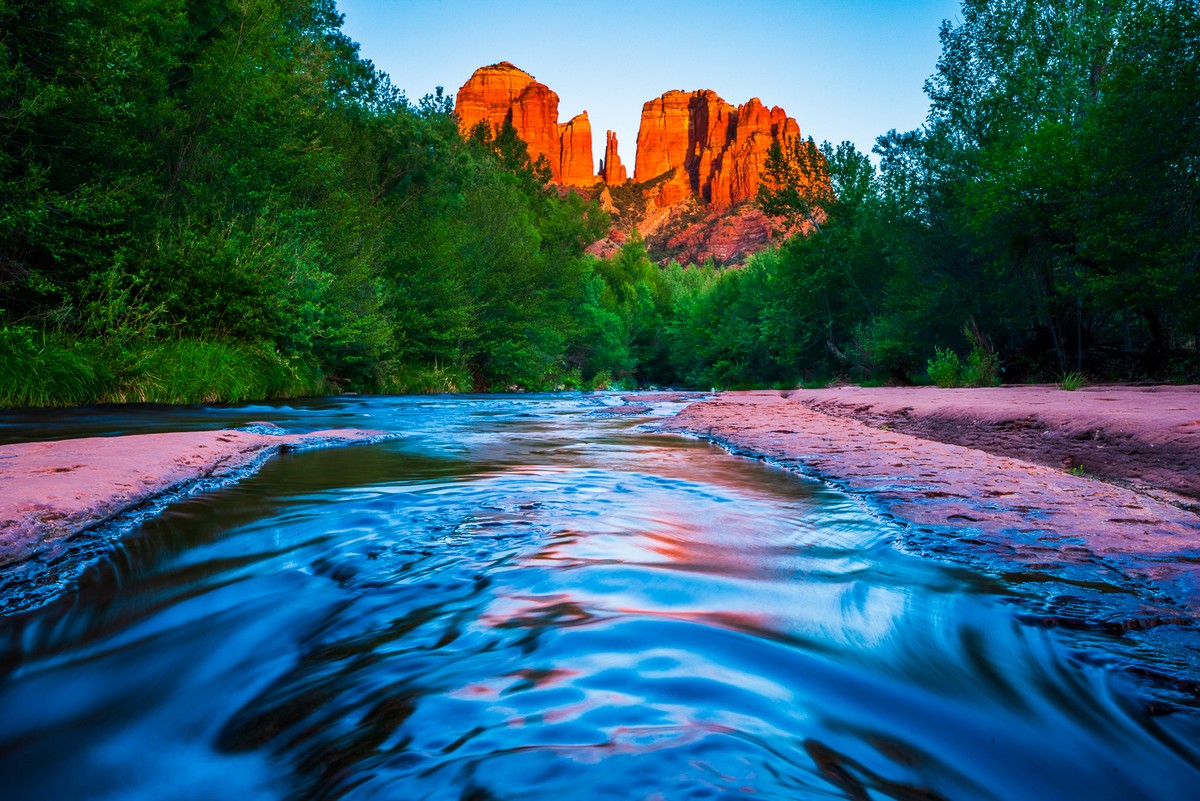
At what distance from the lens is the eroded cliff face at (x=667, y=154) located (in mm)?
149000

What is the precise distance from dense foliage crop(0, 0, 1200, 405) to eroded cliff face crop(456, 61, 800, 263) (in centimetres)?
11159

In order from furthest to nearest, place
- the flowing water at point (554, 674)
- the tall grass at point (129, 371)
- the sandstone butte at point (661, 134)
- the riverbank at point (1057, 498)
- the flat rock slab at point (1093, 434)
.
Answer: the sandstone butte at point (661, 134), the tall grass at point (129, 371), the flat rock slab at point (1093, 434), the riverbank at point (1057, 498), the flowing water at point (554, 674)

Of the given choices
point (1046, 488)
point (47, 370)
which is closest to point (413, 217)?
point (47, 370)

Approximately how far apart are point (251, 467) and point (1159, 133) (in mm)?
16289

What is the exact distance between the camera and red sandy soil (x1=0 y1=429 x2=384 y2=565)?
283 cm

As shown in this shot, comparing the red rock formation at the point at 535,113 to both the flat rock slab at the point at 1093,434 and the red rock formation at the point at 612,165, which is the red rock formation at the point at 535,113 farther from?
the flat rock slab at the point at 1093,434

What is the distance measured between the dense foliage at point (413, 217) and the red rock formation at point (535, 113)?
144093 mm

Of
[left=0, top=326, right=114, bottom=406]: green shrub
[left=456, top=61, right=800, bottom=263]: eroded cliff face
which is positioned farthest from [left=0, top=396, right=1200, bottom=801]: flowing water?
[left=456, top=61, right=800, bottom=263]: eroded cliff face

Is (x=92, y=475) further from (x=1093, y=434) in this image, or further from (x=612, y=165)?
(x=612, y=165)

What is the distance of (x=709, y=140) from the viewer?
16938cm

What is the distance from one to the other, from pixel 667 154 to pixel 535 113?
3685 cm

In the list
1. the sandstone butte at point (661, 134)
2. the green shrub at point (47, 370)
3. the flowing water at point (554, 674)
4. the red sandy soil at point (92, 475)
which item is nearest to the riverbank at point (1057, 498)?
the flowing water at point (554, 674)

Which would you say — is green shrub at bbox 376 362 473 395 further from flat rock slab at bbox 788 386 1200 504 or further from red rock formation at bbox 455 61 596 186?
red rock formation at bbox 455 61 596 186

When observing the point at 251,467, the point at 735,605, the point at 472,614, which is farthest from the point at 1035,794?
the point at 251,467
